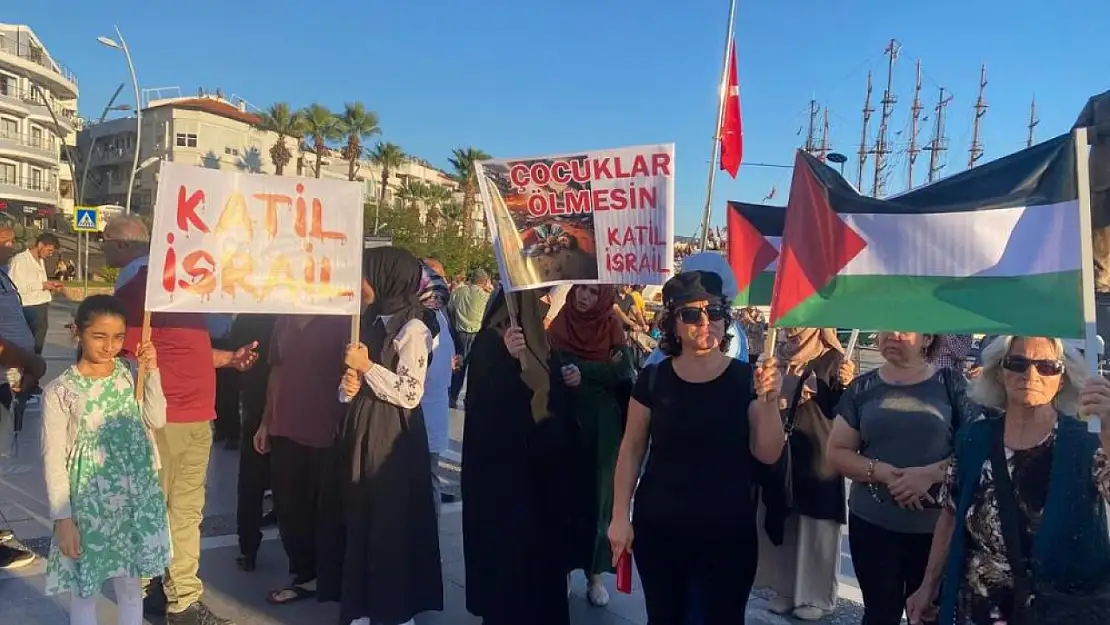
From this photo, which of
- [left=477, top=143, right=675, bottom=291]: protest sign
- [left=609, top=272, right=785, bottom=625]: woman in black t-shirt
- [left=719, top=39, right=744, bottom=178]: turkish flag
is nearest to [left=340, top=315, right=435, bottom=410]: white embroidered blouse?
[left=477, top=143, right=675, bottom=291]: protest sign

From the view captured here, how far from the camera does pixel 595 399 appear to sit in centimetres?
424

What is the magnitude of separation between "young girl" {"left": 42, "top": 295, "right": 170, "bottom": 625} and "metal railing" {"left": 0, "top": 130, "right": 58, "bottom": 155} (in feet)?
190

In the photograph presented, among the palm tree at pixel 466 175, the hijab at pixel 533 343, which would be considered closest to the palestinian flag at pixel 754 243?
the hijab at pixel 533 343

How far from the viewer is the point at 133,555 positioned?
128 inches

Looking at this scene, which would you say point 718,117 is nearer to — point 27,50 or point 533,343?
point 533,343

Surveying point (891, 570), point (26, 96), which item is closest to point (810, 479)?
point (891, 570)

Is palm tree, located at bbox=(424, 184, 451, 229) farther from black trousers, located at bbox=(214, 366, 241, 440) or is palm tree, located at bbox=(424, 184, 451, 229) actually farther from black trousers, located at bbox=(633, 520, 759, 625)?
black trousers, located at bbox=(633, 520, 759, 625)

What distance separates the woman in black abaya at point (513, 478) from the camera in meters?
3.76

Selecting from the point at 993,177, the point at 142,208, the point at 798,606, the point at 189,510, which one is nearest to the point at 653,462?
the point at 993,177

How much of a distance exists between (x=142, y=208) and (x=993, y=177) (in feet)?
217

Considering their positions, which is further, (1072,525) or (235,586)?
(235,586)

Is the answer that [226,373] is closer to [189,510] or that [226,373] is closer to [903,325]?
[189,510]

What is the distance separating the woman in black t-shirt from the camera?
2672 millimetres

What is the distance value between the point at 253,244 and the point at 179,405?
2.96 ft
